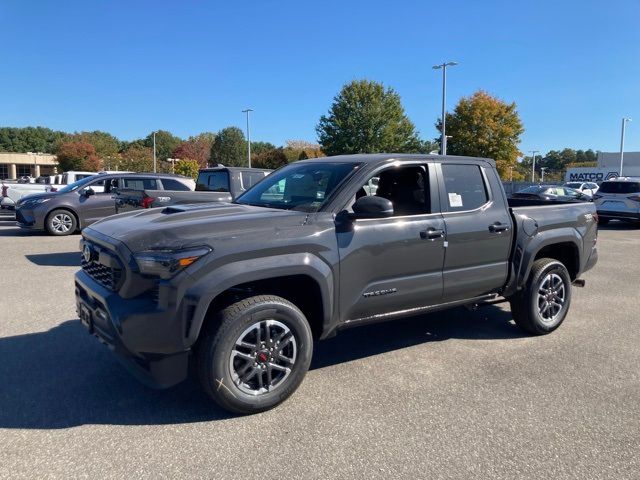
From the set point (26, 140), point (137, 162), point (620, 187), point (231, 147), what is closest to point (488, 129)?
point (620, 187)

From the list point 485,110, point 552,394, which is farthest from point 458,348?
point 485,110

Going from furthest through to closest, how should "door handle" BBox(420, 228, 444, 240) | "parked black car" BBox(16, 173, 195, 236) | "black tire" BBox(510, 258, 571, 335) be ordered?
"parked black car" BBox(16, 173, 195, 236) → "black tire" BBox(510, 258, 571, 335) → "door handle" BBox(420, 228, 444, 240)

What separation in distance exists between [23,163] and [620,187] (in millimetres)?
90156

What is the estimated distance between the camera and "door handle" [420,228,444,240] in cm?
425

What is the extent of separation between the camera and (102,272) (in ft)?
12.0

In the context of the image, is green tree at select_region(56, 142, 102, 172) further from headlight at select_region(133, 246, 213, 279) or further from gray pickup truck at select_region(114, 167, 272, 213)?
headlight at select_region(133, 246, 213, 279)

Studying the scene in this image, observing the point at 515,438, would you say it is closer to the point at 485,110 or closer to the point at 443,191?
the point at 443,191

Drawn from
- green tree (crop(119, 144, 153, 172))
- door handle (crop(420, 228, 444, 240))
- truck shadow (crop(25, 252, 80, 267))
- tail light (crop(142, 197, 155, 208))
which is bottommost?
truck shadow (crop(25, 252, 80, 267))

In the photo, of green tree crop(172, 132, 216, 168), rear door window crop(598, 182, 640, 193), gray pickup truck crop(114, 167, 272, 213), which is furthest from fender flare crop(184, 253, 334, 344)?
green tree crop(172, 132, 216, 168)

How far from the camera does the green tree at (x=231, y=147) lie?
70125 mm

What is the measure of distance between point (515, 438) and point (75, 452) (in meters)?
2.68

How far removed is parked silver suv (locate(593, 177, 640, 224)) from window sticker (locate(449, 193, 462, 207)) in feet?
50.1

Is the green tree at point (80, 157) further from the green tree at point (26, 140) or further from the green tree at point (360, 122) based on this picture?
the green tree at point (26, 140)

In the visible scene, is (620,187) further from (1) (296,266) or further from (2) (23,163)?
(2) (23,163)
